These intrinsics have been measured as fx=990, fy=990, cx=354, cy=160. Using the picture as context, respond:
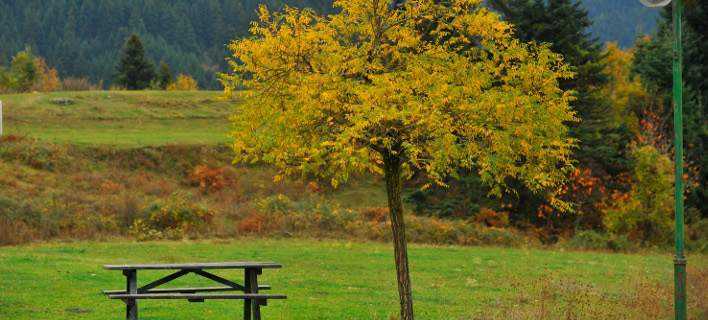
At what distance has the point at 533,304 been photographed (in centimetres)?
2361

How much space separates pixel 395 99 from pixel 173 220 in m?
28.3

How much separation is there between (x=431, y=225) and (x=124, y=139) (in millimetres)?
20291

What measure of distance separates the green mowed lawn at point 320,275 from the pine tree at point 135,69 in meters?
70.6

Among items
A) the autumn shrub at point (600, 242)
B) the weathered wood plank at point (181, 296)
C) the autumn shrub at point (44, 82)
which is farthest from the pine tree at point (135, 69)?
the weathered wood plank at point (181, 296)

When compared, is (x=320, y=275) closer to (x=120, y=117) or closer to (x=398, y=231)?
(x=398, y=231)

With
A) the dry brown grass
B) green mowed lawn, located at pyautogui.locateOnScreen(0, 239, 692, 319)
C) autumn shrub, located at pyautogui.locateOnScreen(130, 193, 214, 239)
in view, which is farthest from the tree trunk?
autumn shrub, located at pyautogui.locateOnScreen(130, 193, 214, 239)

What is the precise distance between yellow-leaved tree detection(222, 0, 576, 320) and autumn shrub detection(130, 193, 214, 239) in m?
23.7

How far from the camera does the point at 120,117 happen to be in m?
66.2

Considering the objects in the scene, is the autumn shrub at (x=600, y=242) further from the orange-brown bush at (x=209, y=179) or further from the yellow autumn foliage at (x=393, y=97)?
the yellow autumn foliage at (x=393, y=97)

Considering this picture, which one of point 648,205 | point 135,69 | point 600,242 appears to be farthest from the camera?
point 135,69

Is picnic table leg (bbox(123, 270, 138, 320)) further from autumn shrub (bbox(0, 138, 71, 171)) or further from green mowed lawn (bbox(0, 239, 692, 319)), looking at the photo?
autumn shrub (bbox(0, 138, 71, 171))

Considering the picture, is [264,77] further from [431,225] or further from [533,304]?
[431,225]

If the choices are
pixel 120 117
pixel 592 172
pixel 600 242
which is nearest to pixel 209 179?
pixel 120 117

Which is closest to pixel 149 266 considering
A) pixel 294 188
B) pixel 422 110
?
pixel 422 110
